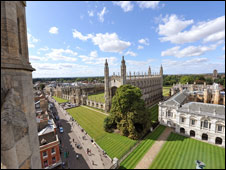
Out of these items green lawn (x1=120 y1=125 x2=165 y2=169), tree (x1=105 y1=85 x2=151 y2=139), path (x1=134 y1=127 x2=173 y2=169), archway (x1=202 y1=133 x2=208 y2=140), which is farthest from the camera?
tree (x1=105 y1=85 x2=151 y2=139)

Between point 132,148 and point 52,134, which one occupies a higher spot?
point 52,134

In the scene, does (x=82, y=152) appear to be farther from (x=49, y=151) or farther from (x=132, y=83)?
(x=132, y=83)

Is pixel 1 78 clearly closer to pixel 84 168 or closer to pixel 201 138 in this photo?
pixel 84 168

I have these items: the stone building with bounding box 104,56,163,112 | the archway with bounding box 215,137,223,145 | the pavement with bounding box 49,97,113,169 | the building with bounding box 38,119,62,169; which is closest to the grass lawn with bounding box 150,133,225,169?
the archway with bounding box 215,137,223,145

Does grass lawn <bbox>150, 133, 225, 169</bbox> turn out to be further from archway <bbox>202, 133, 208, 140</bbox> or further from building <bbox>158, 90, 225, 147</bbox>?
archway <bbox>202, 133, 208, 140</bbox>

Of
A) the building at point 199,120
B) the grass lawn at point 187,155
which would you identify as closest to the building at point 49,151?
the grass lawn at point 187,155

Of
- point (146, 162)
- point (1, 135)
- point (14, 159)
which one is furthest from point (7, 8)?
point (146, 162)

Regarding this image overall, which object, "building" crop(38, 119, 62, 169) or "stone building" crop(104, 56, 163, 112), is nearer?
"building" crop(38, 119, 62, 169)
